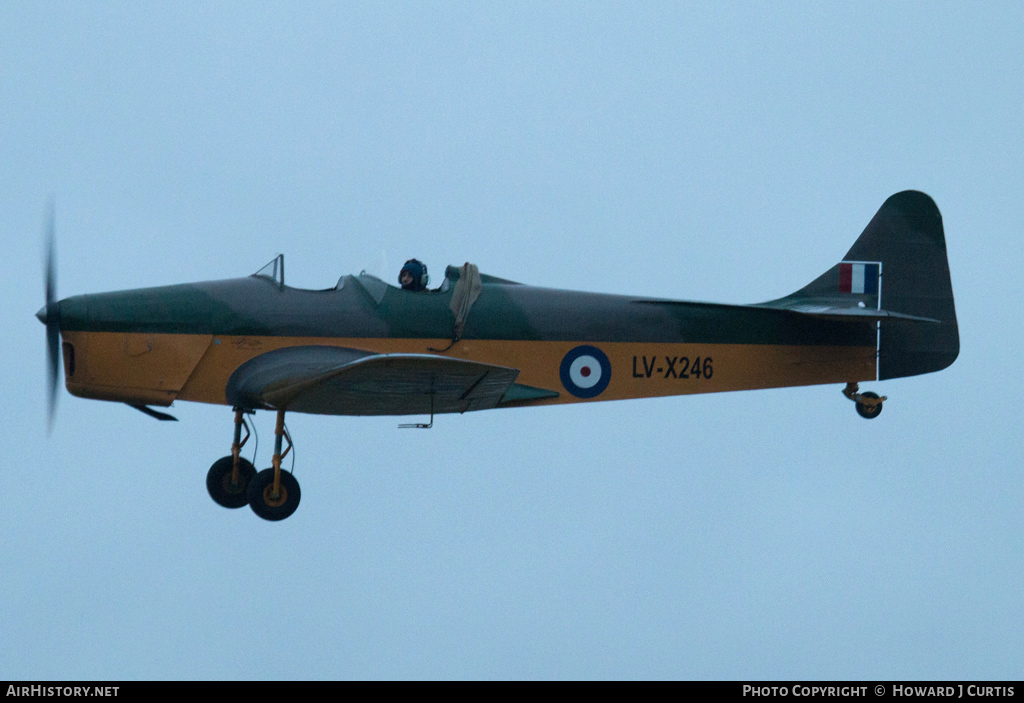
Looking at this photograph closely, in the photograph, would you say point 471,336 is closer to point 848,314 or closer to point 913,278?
point 848,314

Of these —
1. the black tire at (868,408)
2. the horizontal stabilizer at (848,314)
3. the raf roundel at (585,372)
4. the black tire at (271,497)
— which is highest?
the horizontal stabilizer at (848,314)

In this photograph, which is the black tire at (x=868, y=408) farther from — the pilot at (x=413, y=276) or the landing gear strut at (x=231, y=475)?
the landing gear strut at (x=231, y=475)

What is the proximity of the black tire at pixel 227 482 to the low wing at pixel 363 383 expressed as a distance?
854mm

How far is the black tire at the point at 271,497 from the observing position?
40.1 feet

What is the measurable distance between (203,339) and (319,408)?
4.14ft

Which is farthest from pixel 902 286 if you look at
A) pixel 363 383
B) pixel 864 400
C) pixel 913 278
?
pixel 363 383

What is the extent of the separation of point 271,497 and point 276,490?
0.08 m

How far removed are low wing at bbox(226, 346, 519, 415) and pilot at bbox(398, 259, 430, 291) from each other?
2.64 feet

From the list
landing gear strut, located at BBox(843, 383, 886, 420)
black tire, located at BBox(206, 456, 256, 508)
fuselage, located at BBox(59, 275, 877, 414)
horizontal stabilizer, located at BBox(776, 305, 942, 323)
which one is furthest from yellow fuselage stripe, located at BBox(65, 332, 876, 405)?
black tire, located at BBox(206, 456, 256, 508)

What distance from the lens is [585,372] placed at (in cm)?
1339

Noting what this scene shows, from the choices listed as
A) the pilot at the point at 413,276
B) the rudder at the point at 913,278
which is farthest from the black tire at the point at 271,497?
the rudder at the point at 913,278

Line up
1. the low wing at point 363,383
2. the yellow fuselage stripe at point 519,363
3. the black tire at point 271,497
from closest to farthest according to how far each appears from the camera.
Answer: the low wing at point 363,383
the black tire at point 271,497
the yellow fuselage stripe at point 519,363

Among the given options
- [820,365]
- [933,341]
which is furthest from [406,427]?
[933,341]

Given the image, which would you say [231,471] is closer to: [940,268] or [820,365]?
[820,365]
